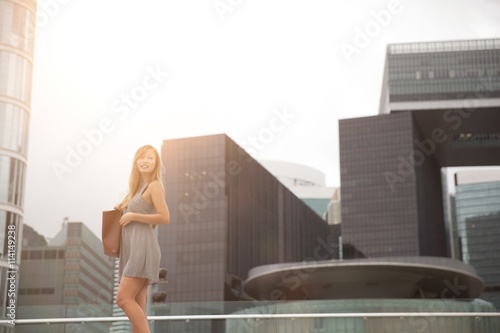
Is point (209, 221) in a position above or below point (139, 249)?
above

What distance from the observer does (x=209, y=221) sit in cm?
12188

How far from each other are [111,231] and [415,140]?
150 m

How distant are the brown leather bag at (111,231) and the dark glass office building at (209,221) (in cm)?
11003

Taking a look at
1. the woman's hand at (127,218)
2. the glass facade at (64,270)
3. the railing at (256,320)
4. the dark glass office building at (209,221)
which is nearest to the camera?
the woman's hand at (127,218)

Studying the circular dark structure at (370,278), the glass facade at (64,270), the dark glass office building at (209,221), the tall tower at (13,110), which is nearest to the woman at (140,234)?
the tall tower at (13,110)

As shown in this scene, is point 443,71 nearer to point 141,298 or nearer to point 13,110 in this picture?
point 13,110

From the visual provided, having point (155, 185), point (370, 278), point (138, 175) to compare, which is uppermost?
point (370, 278)

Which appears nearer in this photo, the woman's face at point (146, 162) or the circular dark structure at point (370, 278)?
the woman's face at point (146, 162)

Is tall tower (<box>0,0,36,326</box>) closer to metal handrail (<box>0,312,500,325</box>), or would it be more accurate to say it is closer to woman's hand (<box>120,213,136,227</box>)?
metal handrail (<box>0,312,500,325</box>)

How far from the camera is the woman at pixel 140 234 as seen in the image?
6.51m

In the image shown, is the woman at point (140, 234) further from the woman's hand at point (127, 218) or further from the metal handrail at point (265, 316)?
the metal handrail at point (265, 316)

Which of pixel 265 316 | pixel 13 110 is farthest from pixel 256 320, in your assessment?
pixel 13 110

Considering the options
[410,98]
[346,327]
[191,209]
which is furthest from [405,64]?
[346,327]

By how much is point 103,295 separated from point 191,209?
64881 millimetres
